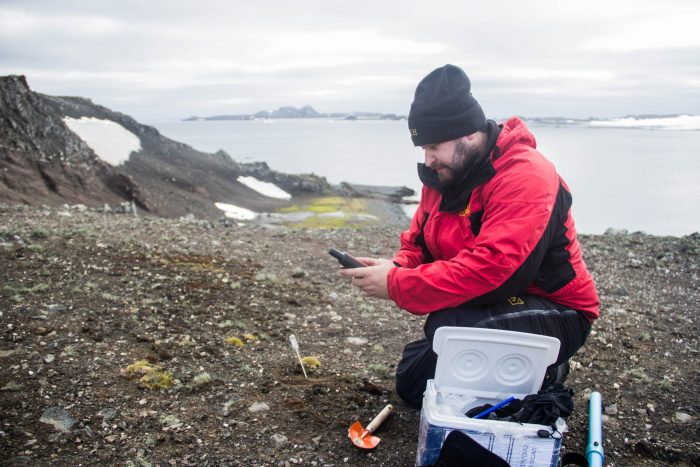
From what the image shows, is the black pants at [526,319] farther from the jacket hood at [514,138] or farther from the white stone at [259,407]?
the white stone at [259,407]

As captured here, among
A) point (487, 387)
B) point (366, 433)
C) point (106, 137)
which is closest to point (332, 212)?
point (106, 137)

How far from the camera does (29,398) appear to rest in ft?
12.3

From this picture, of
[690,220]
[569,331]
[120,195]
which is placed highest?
[569,331]

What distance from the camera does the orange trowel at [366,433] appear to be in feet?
11.4

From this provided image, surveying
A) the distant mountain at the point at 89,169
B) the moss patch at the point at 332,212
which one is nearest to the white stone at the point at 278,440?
the distant mountain at the point at 89,169

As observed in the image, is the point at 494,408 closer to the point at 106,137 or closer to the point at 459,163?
the point at 459,163

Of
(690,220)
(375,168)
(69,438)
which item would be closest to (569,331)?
(69,438)

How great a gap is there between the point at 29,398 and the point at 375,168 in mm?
93158

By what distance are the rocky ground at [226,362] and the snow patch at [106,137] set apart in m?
33.3

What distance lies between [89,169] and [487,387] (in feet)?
94.5

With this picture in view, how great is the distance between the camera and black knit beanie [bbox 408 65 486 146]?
10.9 feet

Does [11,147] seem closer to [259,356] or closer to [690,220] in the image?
[259,356]

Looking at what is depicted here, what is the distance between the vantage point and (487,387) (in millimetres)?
3072

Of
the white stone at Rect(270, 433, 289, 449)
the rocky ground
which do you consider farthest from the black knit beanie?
the white stone at Rect(270, 433, 289, 449)
